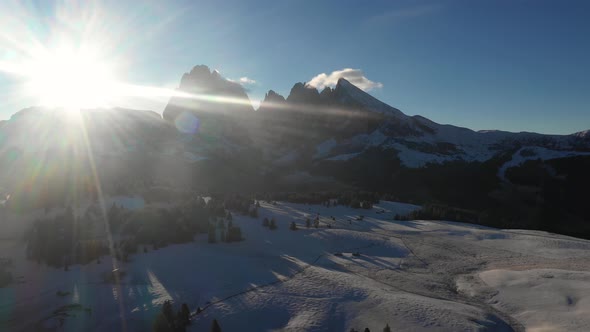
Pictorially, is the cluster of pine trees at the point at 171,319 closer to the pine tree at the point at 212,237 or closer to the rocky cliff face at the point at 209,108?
the pine tree at the point at 212,237

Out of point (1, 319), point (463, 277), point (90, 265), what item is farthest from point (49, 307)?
point (463, 277)

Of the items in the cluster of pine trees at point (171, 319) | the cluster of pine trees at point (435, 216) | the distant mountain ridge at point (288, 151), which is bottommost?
the cluster of pine trees at point (171, 319)

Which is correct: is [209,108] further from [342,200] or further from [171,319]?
[171,319]

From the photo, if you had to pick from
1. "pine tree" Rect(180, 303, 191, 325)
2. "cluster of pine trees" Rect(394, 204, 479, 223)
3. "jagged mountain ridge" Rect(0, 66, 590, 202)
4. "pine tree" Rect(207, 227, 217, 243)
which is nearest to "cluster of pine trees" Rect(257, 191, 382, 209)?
"cluster of pine trees" Rect(394, 204, 479, 223)

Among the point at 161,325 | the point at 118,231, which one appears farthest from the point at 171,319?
the point at 118,231

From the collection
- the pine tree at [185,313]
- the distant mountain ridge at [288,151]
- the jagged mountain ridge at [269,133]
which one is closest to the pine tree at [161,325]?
the pine tree at [185,313]

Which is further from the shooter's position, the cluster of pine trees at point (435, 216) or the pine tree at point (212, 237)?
the cluster of pine trees at point (435, 216)

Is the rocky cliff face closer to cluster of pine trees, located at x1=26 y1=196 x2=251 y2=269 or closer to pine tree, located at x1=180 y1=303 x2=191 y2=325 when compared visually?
cluster of pine trees, located at x1=26 y1=196 x2=251 y2=269

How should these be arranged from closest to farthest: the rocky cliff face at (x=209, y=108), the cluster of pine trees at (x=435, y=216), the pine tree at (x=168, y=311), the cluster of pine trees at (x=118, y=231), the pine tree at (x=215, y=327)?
the pine tree at (x=215, y=327) → the pine tree at (x=168, y=311) → the cluster of pine trees at (x=118, y=231) → the cluster of pine trees at (x=435, y=216) → the rocky cliff face at (x=209, y=108)
